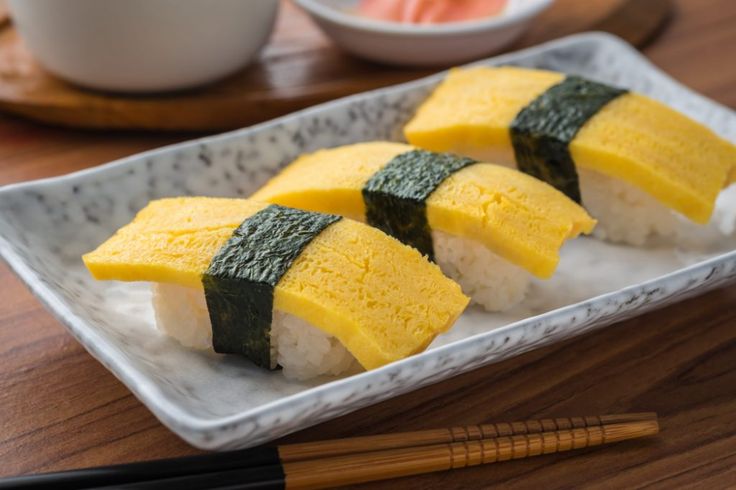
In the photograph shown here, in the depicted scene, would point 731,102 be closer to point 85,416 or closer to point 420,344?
point 420,344

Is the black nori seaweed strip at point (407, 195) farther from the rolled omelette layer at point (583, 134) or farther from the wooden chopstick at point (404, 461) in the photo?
the wooden chopstick at point (404, 461)

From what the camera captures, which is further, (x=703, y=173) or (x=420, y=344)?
(x=703, y=173)

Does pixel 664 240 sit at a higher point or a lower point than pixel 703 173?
lower

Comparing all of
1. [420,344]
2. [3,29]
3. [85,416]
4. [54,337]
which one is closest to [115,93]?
[3,29]

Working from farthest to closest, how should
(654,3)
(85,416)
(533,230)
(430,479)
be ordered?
(654,3)
(533,230)
(85,416)
(430,479)

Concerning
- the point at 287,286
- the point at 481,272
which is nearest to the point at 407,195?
the point at 481,272

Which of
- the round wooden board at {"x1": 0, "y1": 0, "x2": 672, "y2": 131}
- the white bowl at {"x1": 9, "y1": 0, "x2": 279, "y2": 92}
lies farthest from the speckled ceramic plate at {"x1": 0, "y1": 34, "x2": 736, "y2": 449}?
the white bowl at {"x1": 9, "y1": 0, "x2": 279, "y2": 92}
